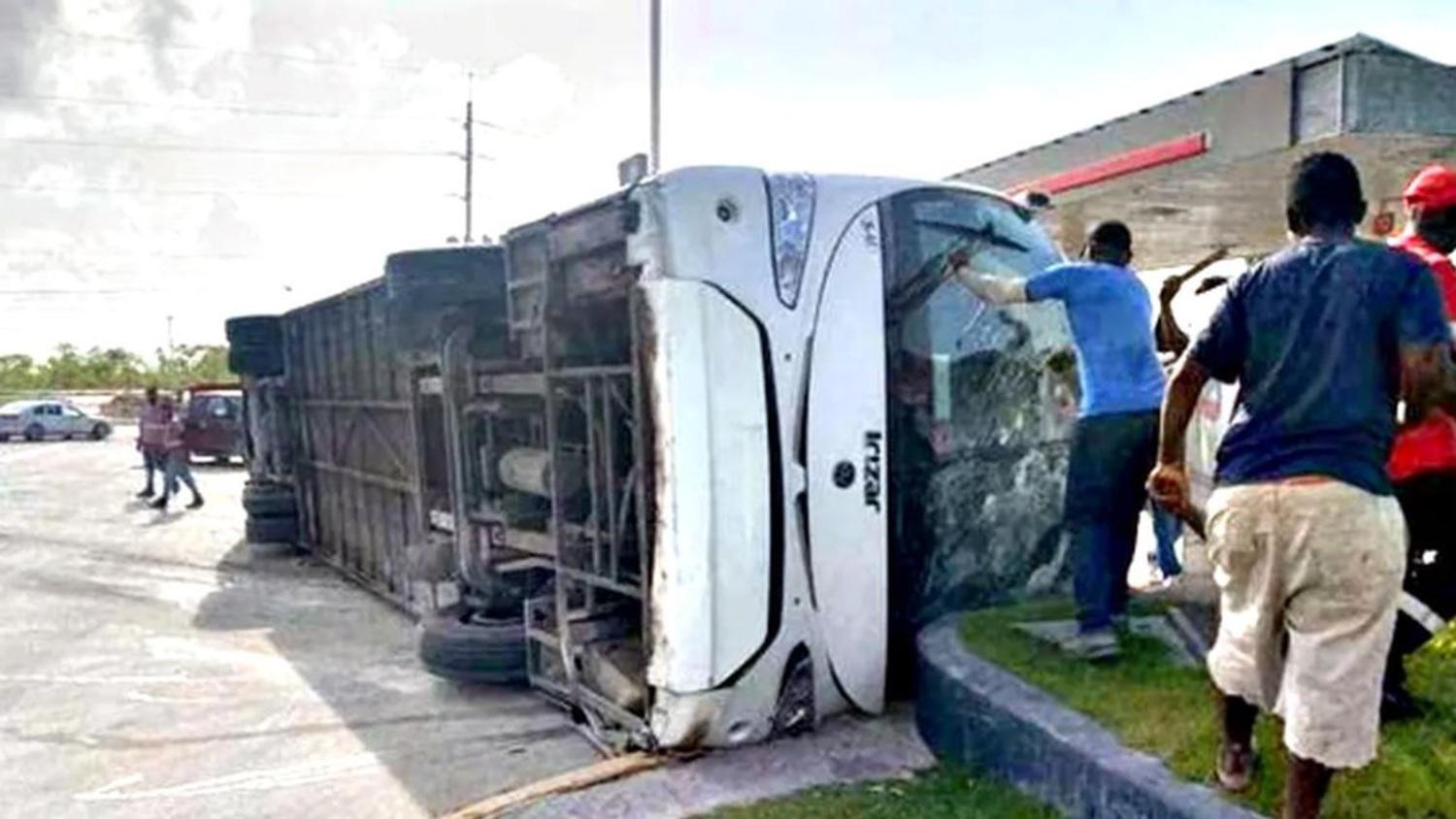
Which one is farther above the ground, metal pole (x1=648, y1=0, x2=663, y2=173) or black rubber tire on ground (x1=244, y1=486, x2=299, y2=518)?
metal pole (x1=648, y1=0, x2=663, y2=173)

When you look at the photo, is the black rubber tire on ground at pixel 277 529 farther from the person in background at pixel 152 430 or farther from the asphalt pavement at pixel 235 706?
the person in background at pixel 152 430

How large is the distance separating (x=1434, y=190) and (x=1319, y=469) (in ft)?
3.91

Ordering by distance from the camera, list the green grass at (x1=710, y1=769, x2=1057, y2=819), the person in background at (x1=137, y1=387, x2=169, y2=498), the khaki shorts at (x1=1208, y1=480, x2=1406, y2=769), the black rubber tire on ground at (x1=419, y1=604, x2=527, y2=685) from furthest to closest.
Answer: the person in background at (x1=137, y1=387, x2=169, y2=498), the black rubber tire on ground at (x1=419, y1=604, x2=527, y2=685), the green grass at (x1=710, y1=769, x2=1057, y2=819), the khaki shorts at (x1=1208, y1=480, x2=1406, y2=769)

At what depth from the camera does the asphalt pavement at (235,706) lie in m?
4.82

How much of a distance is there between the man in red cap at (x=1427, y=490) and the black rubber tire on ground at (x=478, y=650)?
417 cm

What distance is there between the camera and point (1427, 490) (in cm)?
333

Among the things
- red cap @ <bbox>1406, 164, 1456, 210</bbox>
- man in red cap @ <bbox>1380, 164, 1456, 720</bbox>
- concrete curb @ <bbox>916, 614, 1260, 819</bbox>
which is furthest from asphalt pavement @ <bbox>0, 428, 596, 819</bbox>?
red cap @ <bbox>1406, 164, 1456, 210</bbox>

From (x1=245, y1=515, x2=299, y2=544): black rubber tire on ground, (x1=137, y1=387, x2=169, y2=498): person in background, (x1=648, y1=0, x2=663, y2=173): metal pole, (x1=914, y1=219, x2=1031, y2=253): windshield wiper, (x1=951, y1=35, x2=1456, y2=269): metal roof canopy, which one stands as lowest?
(x1=245, y1=515, x2=299, y2=544): black rubber tire on ground

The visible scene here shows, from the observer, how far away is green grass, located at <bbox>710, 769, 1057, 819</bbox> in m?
3.73

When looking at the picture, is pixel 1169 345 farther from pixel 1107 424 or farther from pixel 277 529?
pixel 277 529

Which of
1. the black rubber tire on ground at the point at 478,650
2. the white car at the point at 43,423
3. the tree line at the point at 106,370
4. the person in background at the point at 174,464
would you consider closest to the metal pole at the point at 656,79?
the person in background at the point at 174,464

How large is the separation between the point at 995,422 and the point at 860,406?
84cm

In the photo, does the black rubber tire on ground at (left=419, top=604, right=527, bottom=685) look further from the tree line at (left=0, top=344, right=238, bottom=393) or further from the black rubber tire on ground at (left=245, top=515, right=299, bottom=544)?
the tree line at (left=0, top=344, right=238, bottom=393)

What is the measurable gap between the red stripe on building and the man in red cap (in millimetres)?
4350
